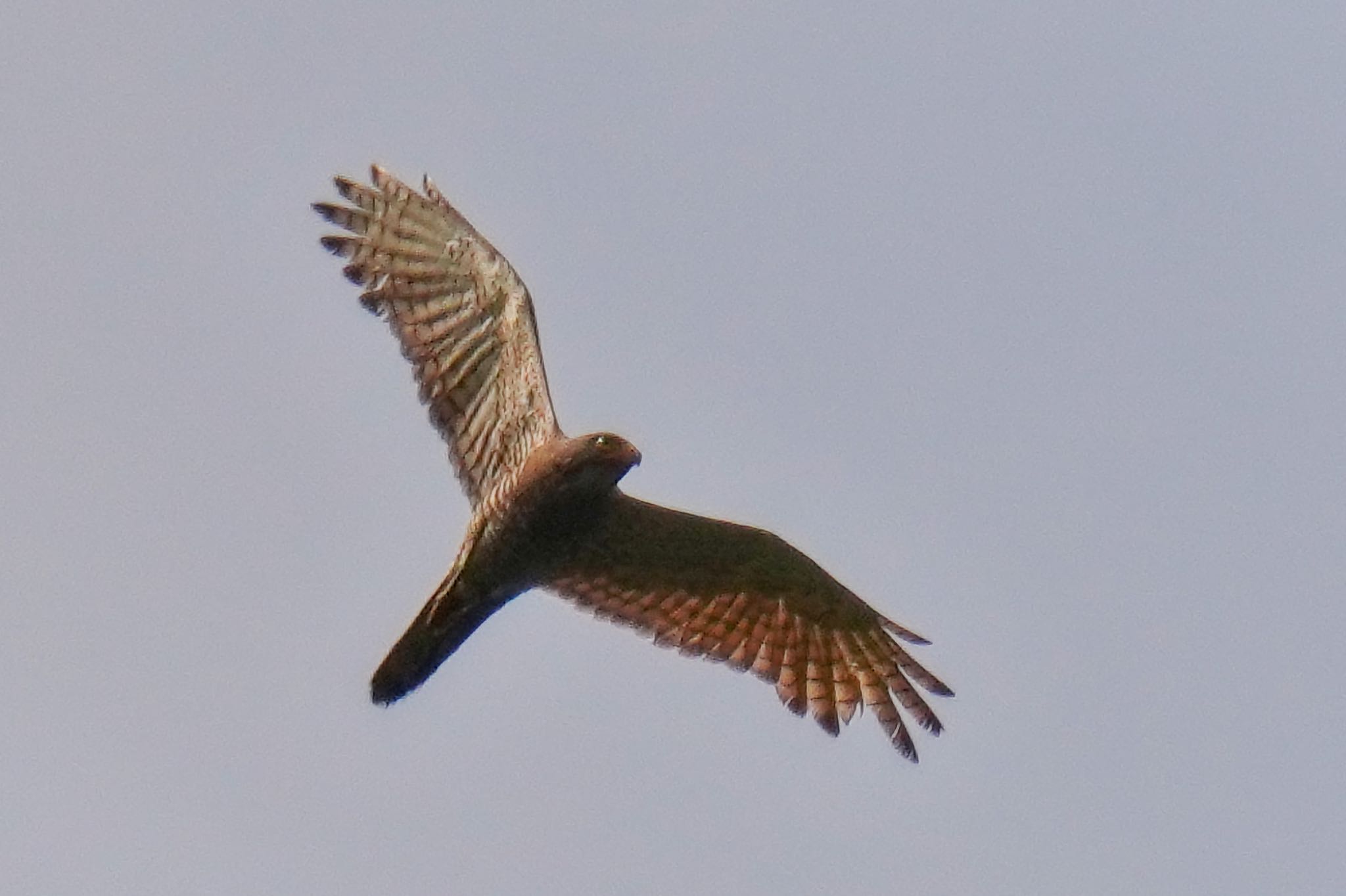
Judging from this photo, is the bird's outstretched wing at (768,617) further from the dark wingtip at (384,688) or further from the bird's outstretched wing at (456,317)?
the dark wingtip at (384,688)

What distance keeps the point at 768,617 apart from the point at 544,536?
1.71 m

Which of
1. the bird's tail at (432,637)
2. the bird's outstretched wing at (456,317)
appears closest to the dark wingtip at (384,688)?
the bird's tail at (432,637)

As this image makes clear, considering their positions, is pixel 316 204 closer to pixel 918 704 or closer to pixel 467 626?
pixel 467 626

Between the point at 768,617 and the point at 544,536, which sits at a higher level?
the point at 768,617

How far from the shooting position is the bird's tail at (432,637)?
12930 millimetres

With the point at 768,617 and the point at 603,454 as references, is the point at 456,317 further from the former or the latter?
the point at 768,617

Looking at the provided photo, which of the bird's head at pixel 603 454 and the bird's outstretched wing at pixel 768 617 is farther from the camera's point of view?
the bird's outstretched wing at pixel 768 617

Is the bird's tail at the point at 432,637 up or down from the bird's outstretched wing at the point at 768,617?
down

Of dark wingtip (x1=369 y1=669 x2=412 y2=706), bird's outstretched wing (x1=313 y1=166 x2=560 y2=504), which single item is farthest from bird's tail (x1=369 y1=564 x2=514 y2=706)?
bird's outstretched wing (x1=313 y1=166 x2=560 y2=504)

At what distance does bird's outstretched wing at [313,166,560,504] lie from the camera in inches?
526

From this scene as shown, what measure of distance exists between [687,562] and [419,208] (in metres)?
2.65

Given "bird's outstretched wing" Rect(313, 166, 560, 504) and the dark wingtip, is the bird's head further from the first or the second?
the dark wingtip

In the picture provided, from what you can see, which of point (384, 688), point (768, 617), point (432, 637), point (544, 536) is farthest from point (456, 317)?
point (768, 617)

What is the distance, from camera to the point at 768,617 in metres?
14.1
